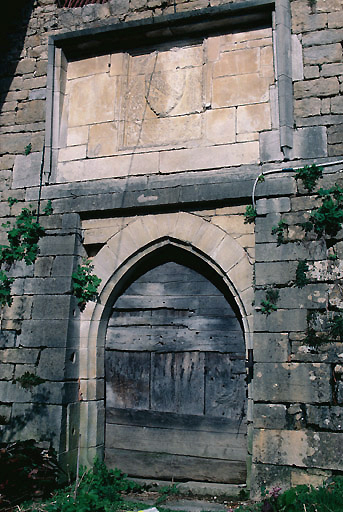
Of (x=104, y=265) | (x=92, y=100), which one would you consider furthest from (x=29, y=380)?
(x=92, y=100)

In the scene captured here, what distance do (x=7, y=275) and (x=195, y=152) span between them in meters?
2.42

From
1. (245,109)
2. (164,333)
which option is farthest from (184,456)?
(245,109)

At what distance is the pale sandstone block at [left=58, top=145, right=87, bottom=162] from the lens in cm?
584

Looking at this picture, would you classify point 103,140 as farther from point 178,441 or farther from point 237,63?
point 178,441

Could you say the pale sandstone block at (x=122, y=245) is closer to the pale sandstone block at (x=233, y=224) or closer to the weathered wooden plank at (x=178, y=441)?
the pale sandstone block at (x=233, y=224)

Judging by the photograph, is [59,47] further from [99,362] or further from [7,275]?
[99,362]

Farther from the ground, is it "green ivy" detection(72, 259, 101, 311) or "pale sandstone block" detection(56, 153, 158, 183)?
"pale sandstone block" detection(56, 153, 158, 183)

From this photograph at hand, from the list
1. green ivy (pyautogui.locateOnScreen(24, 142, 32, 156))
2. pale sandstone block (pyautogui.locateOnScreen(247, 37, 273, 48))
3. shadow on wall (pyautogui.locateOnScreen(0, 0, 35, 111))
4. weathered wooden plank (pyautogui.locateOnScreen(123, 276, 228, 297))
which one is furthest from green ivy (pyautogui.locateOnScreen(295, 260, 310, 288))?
shadow on wall (pyautogui.locateOnScreen(0, 0, 35, 111))

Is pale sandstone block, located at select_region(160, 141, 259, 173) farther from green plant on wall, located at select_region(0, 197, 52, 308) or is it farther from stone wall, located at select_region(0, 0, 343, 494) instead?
green plant on wall, located at select_region(0, 197, 52, 308)

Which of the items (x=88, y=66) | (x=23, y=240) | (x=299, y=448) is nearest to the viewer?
(x=299, y=448)

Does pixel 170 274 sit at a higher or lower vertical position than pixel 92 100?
lower

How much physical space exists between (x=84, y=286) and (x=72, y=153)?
60.4 inches

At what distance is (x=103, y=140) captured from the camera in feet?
19.0

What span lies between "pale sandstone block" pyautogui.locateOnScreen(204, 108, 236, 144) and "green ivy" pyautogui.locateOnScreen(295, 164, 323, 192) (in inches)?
32.8
